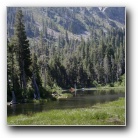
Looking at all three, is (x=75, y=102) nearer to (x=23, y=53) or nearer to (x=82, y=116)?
(x=82, y=116)

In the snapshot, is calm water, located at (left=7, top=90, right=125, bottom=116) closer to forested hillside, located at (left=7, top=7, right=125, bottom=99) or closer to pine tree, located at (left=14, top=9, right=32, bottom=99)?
forested hillside, located at (left=7, top=7, right=125, bottom=99)

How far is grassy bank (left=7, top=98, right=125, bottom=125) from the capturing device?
20.1m

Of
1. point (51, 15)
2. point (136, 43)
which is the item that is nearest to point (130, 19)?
point (136, 43)

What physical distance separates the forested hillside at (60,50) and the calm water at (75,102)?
0.70 ft

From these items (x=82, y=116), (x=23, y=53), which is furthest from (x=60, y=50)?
(x=82, y=116)

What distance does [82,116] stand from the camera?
2016 cm

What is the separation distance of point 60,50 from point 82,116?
1.64 meters

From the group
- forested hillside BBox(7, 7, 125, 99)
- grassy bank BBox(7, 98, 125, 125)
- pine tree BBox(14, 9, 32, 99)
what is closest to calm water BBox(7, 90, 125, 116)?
grassy bank BBox(7, 98, 125, 125)

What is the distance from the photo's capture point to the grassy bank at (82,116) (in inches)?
790

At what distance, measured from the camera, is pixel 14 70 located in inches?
800

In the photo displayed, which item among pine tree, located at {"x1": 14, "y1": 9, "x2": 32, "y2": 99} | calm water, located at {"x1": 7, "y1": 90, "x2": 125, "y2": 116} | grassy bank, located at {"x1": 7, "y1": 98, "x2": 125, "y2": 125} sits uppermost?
pine tree, located at {"x1": 14, "y1": 9, "x2": 32, "y2": 99}

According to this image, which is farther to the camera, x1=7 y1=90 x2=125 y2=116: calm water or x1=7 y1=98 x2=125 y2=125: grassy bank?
x1=7 y1=90 x2=125 y2=116: calm water

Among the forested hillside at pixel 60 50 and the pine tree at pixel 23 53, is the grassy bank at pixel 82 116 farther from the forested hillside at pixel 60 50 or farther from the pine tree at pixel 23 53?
the pine tree at pixel 23 53

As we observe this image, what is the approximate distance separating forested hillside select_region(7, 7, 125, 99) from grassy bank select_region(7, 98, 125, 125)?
Answer: 1.64ft
